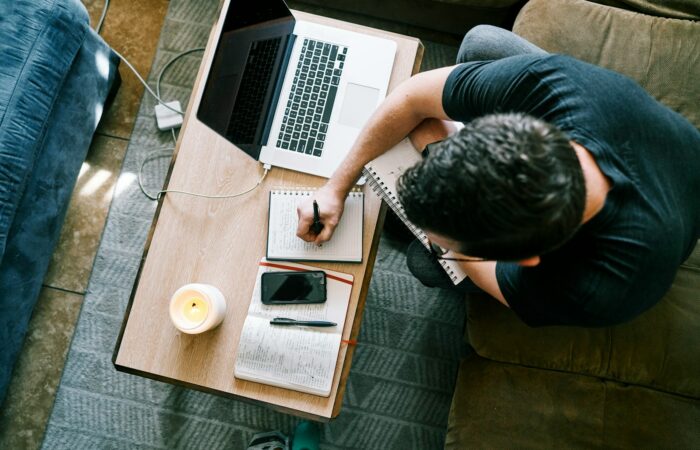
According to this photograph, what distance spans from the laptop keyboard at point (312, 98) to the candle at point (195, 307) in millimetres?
397

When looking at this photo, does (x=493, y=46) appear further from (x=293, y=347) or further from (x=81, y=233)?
(x=81, y=233)

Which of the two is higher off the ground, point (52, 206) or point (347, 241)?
point (347, 241)

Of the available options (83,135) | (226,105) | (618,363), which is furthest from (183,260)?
(618,363)

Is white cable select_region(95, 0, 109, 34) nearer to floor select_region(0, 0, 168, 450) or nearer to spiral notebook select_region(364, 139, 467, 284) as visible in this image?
floor select_region(0, 0, 168, 450)

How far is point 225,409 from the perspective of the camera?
1.64 m

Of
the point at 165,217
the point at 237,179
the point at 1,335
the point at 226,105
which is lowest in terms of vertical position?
the point at 1,335

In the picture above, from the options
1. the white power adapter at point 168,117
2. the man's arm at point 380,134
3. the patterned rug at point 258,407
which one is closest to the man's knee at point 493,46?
the man's arm at point 380,134

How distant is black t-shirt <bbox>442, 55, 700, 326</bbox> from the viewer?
878 mm

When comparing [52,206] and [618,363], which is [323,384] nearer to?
[618,363]

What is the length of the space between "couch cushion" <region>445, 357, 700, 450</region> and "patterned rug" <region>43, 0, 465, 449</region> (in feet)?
1.12

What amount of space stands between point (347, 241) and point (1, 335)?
1.12m

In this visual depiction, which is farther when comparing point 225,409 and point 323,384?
point 225,409

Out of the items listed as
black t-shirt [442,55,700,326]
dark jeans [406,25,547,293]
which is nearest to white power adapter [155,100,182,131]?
dark jeans [406,25,547,293]

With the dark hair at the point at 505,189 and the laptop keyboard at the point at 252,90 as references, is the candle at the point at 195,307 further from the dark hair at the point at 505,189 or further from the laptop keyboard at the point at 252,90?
the dark hair at the point at 505,189
